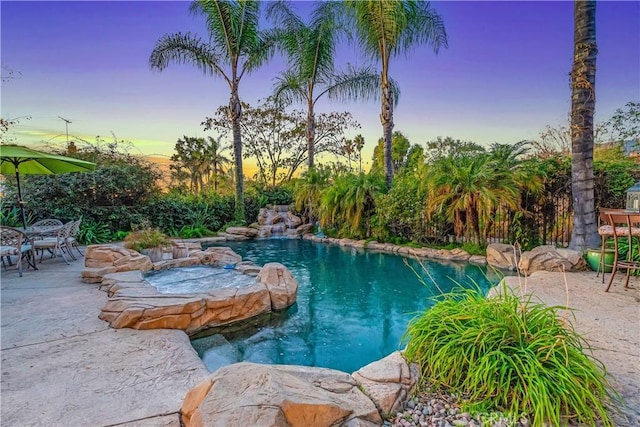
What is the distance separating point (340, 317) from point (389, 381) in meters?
2.30

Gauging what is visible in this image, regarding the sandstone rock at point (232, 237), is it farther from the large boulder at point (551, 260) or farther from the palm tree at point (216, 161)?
the palm tree at point (216, 161)

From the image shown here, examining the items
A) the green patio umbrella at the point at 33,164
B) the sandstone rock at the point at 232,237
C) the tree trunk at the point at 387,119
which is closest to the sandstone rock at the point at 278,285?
the green patio umbrella at the point at 33,164

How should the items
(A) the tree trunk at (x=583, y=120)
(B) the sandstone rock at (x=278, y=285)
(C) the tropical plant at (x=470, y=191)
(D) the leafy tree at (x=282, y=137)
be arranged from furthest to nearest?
1. (D) the leafy tree at (x=282, y=137)
2. (C) the tropical plant at (x=470, y=191)
3. (A) the tree trunk at (x=583, y=120)
4. (B) the sandstone rock at (x=278, y=285)

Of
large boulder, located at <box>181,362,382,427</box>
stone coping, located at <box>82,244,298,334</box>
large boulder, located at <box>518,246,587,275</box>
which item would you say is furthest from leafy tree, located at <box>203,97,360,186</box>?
large boulder, located at <box>181,362,382,427</box>

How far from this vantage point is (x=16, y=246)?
498 cm

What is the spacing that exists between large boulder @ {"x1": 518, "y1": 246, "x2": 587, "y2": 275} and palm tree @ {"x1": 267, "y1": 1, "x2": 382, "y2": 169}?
813 centimetres

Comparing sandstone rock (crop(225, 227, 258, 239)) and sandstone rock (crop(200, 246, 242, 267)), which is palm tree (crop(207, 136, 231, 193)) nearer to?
sandstone rock (crop(225, 227, 258, 239))

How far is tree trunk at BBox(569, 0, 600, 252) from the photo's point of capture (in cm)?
528

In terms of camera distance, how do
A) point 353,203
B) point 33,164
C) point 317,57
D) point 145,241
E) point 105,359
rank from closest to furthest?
point 105,359 → point 33,164 → point 145,241 → point 353,203 → point 317,57

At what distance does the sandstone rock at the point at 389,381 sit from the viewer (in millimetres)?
1851

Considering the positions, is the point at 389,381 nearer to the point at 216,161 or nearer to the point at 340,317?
the point at 340,317

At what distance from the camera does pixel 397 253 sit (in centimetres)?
843

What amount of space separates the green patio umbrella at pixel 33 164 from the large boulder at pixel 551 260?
761 cm

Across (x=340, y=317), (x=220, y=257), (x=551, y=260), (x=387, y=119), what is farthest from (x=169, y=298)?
(x=387, y=119)
